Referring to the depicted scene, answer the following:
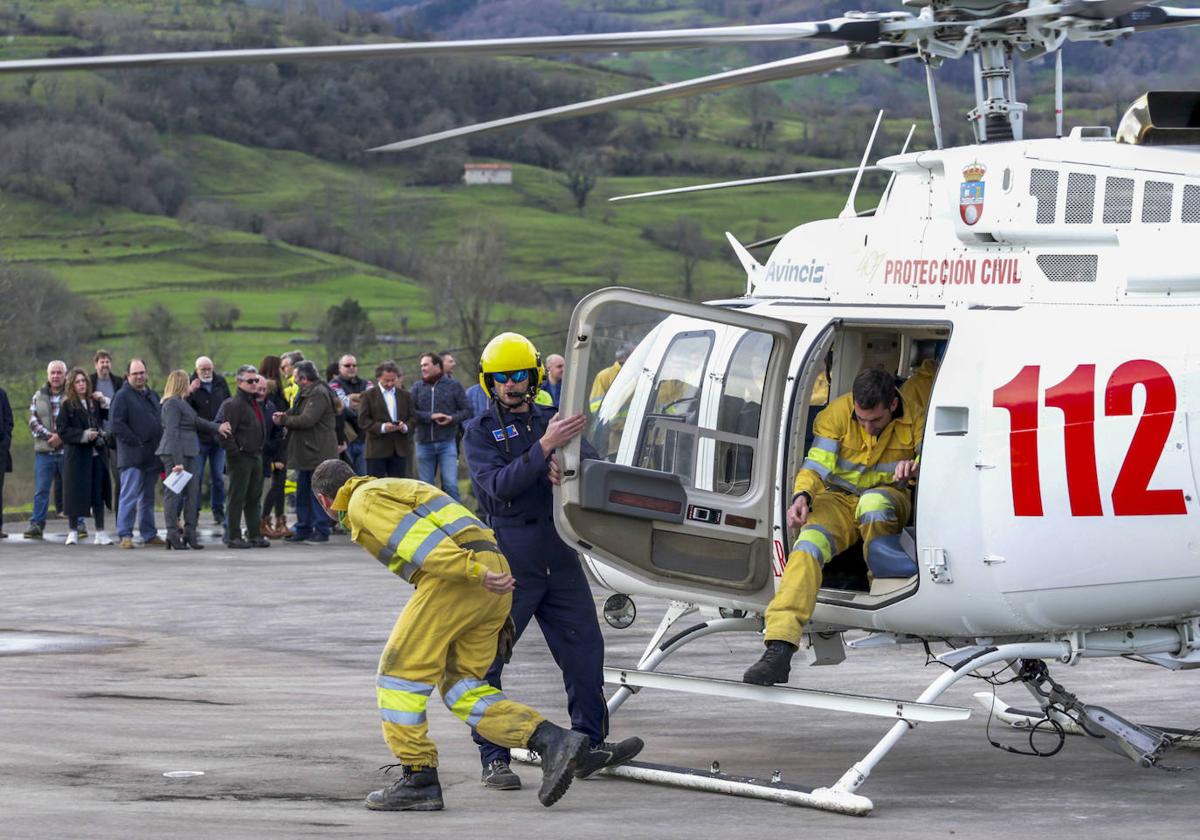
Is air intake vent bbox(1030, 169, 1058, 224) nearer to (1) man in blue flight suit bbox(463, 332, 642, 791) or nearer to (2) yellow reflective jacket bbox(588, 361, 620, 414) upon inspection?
(2) yellow reflective jacket bbox(588, 361, 620, 414)

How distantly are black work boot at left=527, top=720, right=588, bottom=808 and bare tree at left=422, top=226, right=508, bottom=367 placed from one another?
65.6 meters

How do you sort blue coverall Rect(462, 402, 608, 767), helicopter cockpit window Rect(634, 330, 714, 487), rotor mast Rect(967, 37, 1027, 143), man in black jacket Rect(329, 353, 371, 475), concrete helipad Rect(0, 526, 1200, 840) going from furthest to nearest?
man in black jacket Rect(329, 353, 371, 475), helicopter cockpit window Rect(634, 330, 714, 487), rotor mast Rect(967, 37, 1027, 143), blue coverall Rect(462, 402, 608, 767), concrete helipad Rect(0, 526, 1200, 840)

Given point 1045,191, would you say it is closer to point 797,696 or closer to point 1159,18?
point 1159,18

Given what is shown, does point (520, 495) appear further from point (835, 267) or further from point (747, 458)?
point (835, 267)

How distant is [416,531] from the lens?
7.42 meters

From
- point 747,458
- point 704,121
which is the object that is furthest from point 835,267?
point 704,121

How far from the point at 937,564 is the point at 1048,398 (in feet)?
2.87

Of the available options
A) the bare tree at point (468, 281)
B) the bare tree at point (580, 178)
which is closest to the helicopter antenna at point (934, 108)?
the bare tree at point (468, 281)

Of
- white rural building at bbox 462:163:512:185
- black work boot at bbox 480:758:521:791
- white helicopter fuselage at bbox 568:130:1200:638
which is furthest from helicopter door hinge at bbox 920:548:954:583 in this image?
white rural building at bbox 462:163:512:185

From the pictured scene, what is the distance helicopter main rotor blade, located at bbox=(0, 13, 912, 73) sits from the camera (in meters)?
6.62

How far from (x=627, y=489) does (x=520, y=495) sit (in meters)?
0.53

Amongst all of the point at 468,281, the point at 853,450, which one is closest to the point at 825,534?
the point at 853,450

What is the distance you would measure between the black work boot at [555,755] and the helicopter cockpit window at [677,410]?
1.49 m

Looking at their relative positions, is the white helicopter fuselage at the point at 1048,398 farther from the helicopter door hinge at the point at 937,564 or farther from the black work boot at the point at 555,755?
the black work boot at the point at 555,755
